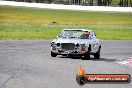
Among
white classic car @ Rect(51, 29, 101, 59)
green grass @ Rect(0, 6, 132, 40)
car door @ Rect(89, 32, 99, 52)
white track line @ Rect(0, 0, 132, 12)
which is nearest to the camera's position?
white classic car @ Rect(51, 29, 101, 59)

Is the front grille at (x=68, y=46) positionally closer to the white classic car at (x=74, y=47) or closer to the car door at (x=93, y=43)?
the white classic car at (x=74, y=47)

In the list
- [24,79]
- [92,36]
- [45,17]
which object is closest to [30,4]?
[45,17]

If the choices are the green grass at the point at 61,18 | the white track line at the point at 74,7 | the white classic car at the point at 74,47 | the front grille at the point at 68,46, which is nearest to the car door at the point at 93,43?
the white classic car at the point at 74,47

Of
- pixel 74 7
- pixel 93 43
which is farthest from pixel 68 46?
pixel 74 7

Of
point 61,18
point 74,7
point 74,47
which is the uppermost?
point 74,47

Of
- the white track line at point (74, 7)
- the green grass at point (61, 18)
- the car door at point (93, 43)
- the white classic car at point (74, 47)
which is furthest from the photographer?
the white track line at point (74, 7)

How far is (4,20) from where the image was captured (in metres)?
68.4

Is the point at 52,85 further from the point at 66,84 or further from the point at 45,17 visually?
the point at 45,17

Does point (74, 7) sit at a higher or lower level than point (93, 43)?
lower

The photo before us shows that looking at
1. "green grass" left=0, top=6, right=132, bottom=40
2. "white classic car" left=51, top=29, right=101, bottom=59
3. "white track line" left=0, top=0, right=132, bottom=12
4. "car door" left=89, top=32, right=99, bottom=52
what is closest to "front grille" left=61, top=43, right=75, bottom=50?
"white classic car" left=51, top=29, right=101, bottom=59

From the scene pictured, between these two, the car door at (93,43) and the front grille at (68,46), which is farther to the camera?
the car door at (93,43)

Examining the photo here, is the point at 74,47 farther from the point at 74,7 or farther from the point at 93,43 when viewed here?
the point at 74,7

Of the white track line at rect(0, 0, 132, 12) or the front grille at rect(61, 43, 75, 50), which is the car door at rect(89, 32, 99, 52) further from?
the white track line at rect(0, 0, 132, 12)

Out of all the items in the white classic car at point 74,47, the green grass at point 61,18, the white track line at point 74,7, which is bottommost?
the green grass at point 61,18
